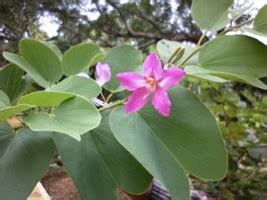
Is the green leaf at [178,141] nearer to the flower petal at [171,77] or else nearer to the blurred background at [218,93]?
the flower petal at [171,77]

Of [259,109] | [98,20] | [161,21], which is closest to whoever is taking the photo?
[259,109]

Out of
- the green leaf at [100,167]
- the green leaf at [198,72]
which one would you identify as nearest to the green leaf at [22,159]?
the green leaf at [100,167]

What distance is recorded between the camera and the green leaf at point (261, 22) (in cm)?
31

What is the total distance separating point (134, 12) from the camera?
5.34 feet

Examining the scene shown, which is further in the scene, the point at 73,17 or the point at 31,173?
the point at 73,17

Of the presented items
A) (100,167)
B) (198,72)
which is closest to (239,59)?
(198,72)

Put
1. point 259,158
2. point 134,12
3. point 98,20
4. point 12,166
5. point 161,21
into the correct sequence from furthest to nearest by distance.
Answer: point 161,21 → point 134,12 → point 98,20 → point 259,158 → point 12,166

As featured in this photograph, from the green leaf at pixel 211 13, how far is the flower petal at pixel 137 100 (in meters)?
0.11

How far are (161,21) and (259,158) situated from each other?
3.69 ft

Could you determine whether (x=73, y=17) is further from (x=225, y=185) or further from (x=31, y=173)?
(x=31, y=173)

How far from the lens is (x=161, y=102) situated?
0.84 feet

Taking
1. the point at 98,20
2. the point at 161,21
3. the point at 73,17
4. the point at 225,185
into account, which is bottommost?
the point at 225,185

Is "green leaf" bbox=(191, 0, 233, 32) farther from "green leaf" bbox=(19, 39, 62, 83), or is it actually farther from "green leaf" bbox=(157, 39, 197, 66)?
"green leaf" bbox=(19, 39, 62, 83)

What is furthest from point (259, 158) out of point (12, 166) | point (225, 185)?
point (12, 166)
